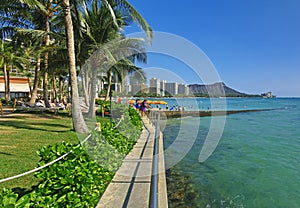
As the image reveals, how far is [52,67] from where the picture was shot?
1508 cm

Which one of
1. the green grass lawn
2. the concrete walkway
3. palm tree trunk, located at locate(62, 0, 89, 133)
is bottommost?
the concrete walkway

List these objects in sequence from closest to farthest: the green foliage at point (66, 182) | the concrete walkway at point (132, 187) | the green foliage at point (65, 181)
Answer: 1. the green foliage at point (66, 182)
2. the green foliage at point (65, 181)
3. the concrete walkway at point (132, 187)

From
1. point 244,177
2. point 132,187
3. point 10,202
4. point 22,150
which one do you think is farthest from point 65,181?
point 244,177

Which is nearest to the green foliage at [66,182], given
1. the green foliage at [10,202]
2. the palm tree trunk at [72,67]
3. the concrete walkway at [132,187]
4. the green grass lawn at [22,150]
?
the green foliage at [10,202]

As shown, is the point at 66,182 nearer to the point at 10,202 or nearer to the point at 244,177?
the point at 10,202

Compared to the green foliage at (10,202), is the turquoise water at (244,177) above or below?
below

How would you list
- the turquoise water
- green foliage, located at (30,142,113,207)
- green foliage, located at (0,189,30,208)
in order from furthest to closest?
1. the turquoise water
2. green foliage, located at (30,142,113,207)
3. green foliage, located at (0,189,30,208)

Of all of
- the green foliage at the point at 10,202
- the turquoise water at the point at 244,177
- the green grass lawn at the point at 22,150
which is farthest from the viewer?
the turquoise water at the point at 244,177

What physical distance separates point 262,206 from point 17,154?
707 cm

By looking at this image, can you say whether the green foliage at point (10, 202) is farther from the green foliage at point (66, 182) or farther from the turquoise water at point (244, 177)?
the turquoise water at point (244, 177)

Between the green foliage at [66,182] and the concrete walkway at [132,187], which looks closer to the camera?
the green foliage at [66,182]

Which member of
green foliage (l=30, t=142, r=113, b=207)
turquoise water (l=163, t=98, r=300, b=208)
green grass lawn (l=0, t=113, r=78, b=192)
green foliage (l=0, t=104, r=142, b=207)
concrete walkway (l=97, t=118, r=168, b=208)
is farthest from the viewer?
turquoise water (l=163, t=98, r=300, b=208)

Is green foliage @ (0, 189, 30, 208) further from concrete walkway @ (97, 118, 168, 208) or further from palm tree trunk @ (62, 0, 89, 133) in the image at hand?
palm tree trunk @ (62, 0, 89, 133)

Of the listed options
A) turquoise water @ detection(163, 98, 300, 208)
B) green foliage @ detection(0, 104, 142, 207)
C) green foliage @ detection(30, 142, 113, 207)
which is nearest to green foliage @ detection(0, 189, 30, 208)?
green foliage @ detection(0, 104, 142, 207)
